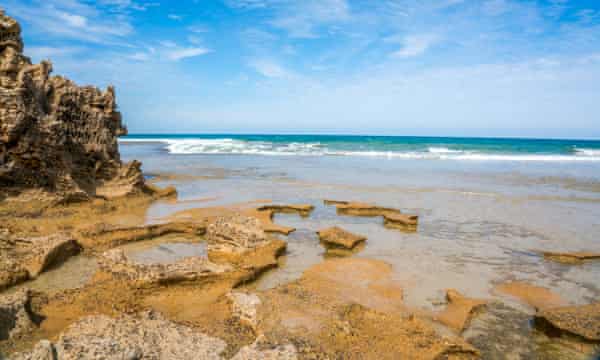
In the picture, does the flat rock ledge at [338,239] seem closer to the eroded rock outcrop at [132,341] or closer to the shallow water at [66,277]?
the eroded rock outcrop at [132,341]

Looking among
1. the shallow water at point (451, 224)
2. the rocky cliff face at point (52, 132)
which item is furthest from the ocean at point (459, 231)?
the rocky cliff face at point (52, 132)

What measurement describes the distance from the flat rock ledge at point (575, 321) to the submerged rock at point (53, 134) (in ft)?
28.4

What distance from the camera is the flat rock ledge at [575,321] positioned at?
3.20 m

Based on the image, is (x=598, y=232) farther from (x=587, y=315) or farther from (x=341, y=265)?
(x=341, y=265)

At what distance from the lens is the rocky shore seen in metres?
2.67

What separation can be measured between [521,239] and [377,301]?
429 centimetres

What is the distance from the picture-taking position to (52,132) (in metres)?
7.54

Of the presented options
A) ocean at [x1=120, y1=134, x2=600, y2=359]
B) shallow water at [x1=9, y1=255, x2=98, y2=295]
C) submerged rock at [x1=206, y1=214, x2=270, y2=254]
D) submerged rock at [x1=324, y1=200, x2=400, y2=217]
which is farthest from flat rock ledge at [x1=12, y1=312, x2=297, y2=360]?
submerged rock at [x1=324, y1=200, x2=400, y2=217]

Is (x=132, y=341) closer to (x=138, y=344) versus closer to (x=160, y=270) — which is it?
(x=138, y=344)

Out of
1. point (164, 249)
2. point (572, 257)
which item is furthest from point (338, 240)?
point (572, 257)

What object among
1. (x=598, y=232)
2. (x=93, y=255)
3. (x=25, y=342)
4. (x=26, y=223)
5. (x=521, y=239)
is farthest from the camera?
(x=598, y=232)

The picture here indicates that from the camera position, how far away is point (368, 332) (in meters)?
2.95

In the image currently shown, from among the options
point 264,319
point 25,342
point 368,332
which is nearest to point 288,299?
point 264,319

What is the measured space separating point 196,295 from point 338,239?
277 cm
